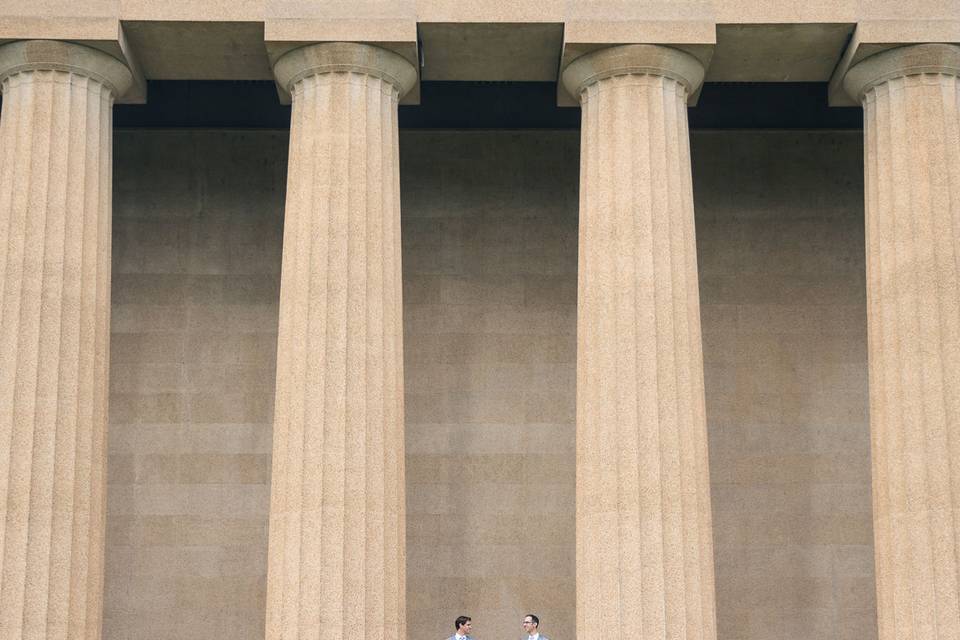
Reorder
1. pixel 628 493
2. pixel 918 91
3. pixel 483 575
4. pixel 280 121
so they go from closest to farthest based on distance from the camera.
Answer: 1. pixel 628 493
2. pixel 918 91
3. pixel 483 575
4. pixel 280 121

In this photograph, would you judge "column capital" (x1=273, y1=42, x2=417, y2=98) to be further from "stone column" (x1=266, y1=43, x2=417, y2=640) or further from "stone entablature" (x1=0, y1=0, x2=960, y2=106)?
"stone entablature" (x1=0, y1=0, x2=960, y2=106)

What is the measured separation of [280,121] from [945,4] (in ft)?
73.5

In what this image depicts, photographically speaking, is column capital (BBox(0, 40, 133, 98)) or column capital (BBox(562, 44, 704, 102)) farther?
column capital (BBox(562, 44, 704, 102))

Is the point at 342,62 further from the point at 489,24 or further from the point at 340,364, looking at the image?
the point at 340,364

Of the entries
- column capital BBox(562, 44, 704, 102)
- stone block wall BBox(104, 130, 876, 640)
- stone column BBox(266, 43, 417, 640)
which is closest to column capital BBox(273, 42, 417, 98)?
stone column BBox(266, 43, 417, 640)

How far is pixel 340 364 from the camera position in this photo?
139ft

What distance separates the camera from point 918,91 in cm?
4491

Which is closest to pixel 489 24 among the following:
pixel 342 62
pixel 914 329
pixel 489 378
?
pixel 342 62

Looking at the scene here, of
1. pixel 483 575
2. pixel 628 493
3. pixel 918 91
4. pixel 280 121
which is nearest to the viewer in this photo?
pixel 628 493

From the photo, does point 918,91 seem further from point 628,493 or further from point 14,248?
point 14,248

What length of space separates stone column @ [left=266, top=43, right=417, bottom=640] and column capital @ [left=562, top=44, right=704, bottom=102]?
483 cm

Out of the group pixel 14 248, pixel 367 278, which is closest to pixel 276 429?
pixel 367 278

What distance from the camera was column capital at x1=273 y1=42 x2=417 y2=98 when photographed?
4478 cm

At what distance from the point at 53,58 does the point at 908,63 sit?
23268 mm
